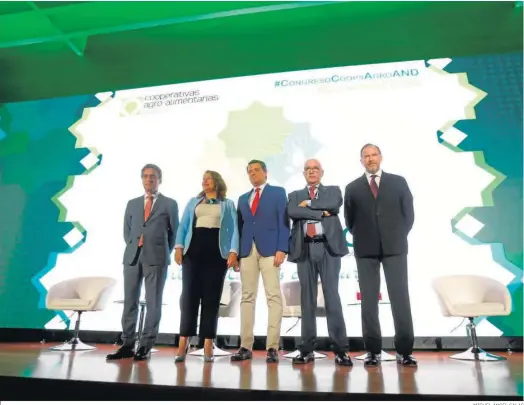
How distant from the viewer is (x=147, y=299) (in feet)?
9.89

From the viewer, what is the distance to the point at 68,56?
518 cm

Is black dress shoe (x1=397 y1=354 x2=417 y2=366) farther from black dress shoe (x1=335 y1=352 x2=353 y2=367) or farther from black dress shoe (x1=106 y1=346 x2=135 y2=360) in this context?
black dress shoe (x1=106 y1=346 x2=135 y2=360)

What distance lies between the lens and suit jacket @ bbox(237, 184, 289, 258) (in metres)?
2.91

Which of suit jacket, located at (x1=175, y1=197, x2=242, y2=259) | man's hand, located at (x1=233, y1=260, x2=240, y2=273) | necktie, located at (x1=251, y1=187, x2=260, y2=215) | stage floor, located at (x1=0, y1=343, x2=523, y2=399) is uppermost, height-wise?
necktie, located at (x1=251, y1=187, x2=260, y2=215)

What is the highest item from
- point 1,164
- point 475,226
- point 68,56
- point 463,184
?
point 68,56

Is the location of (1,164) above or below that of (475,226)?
above

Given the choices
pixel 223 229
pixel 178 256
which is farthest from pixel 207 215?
pixel 178 256

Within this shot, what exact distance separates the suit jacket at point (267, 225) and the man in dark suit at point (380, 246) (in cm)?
51

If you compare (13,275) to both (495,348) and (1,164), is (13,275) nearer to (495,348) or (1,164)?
(1,164)

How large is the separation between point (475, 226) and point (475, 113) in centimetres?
119

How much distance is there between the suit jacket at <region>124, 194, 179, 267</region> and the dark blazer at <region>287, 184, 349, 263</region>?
97 centimetres

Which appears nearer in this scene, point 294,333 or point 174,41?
point 294,333

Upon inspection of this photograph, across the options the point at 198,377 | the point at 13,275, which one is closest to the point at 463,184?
the point at 198,377

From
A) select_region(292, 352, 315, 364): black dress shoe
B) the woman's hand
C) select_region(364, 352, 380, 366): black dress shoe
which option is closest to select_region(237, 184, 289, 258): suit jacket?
the woman's hand
